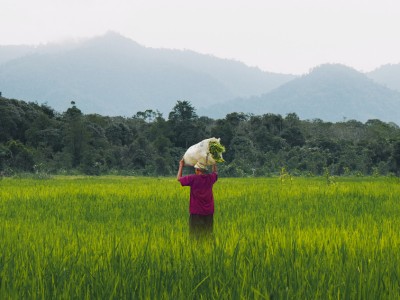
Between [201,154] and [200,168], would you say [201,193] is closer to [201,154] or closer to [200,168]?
[200,168]

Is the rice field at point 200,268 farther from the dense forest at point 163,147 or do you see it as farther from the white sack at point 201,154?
the dense forest at point 163,147

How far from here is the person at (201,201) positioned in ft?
18.3

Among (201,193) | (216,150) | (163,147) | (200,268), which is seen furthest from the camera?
(163,147)

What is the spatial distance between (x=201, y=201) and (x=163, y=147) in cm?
2879

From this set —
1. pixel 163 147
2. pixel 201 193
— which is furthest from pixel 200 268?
pixel 163 147

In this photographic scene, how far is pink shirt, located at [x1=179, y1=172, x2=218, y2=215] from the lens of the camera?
5.57m

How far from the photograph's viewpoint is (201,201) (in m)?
5.62

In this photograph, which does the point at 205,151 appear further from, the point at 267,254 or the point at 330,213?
the point at 330,213

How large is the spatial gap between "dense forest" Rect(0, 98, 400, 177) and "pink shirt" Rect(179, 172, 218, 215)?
77.2 ft

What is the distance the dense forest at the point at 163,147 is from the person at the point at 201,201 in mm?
23526

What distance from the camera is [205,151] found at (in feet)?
18.0

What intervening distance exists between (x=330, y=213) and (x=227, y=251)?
5168 mm

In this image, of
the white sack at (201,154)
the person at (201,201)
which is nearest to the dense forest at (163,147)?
the person at (201,201)

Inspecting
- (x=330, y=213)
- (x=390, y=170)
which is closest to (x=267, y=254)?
(x=330, y=213)
